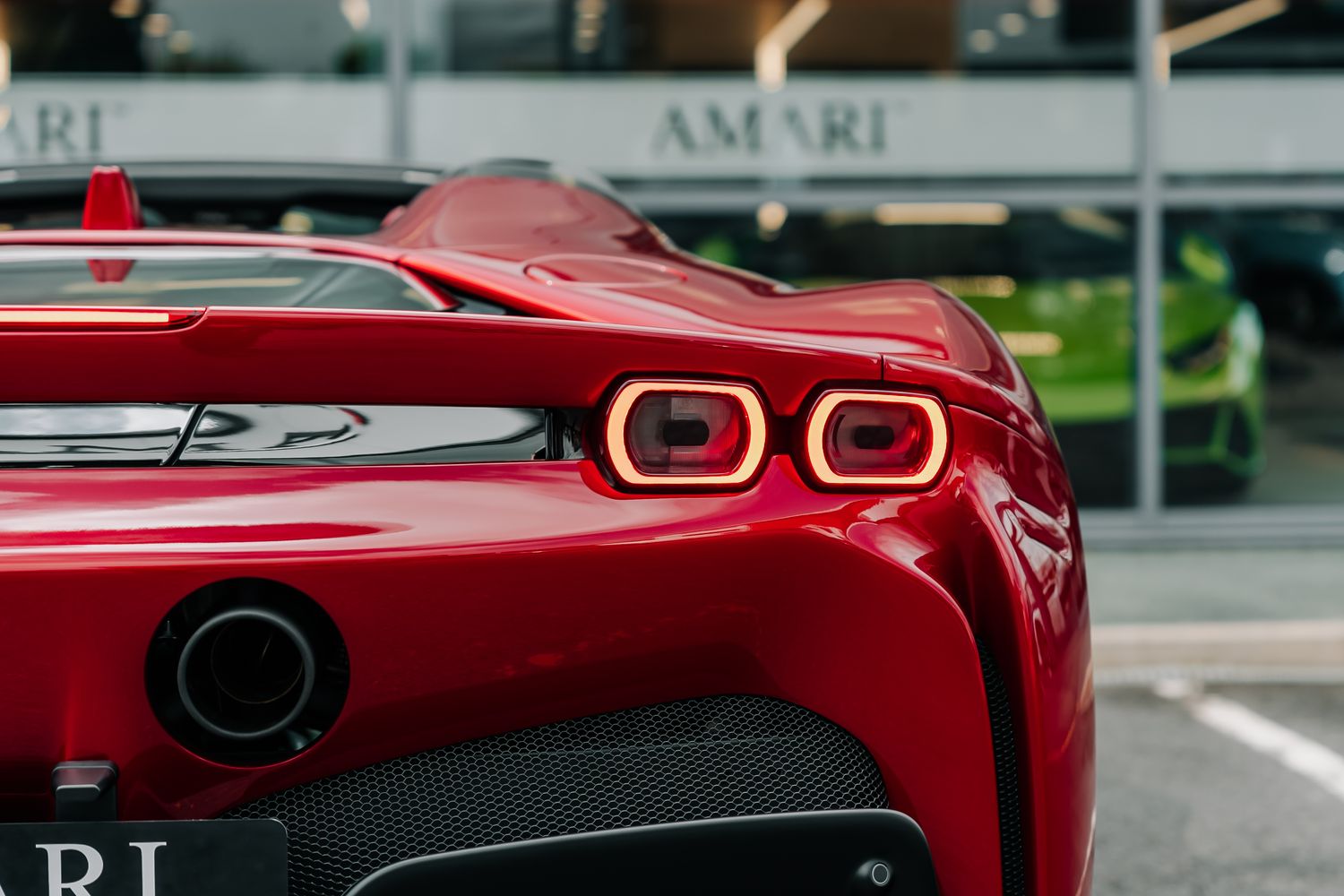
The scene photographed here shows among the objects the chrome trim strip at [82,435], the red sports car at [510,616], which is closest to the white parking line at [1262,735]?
the red sports car at [510,616]

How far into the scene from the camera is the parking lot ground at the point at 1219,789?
2.93 meters

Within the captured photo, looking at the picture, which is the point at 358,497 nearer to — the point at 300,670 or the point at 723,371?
the point at 300,670

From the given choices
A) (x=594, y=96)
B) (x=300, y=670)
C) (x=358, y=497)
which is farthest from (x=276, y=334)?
(x=594, y=96)

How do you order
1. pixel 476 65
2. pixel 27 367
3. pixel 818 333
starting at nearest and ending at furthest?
pixel 27 367 < pixel 818 333 < pixel 476 65

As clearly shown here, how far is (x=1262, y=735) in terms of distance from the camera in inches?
157

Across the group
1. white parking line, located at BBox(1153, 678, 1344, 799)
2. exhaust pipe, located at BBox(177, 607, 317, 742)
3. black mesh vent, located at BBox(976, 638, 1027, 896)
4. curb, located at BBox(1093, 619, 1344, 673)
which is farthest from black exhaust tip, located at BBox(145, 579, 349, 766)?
curb, located at BBox(1093, 619, 1344, 673)

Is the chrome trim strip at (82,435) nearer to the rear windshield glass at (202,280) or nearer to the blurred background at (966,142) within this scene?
the rear windshield glass at (202,280)

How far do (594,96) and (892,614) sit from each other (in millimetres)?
6242

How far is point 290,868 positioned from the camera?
A: 129cm

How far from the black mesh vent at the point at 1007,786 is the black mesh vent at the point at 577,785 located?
0.14 metres

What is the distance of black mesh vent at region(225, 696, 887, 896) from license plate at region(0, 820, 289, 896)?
0.05m

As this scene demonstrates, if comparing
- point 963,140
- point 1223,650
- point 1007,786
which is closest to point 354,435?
point 1007,786

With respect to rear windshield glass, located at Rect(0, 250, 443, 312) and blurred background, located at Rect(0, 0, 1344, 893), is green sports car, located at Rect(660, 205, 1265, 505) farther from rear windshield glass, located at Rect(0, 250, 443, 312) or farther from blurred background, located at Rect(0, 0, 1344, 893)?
rear windshield glass, located at Rect(0, 250, 443, 312)

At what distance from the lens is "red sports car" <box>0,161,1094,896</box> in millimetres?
1229
